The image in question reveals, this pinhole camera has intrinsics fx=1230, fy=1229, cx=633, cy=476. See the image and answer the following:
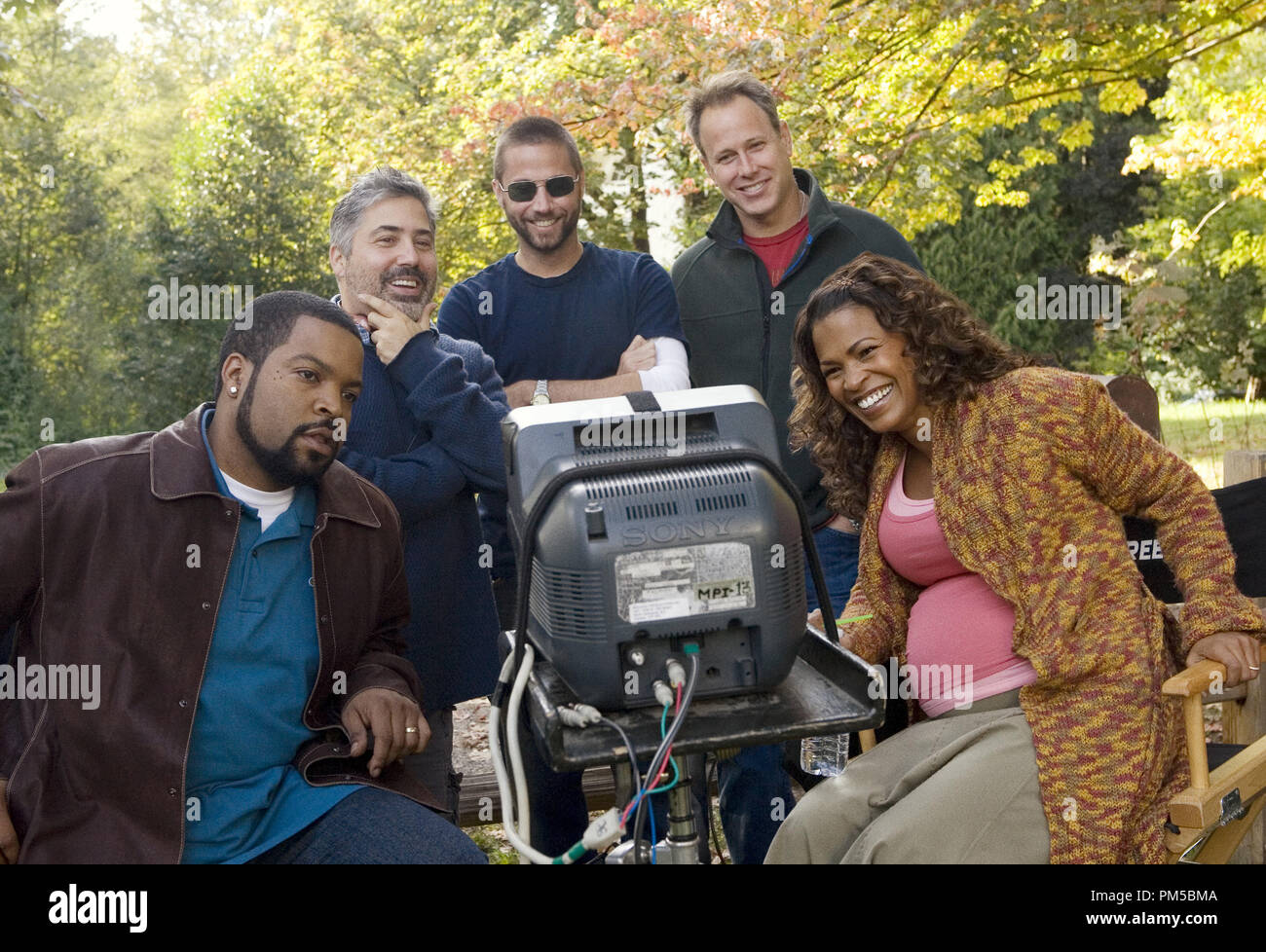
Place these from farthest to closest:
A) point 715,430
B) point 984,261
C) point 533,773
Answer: point 984,261, point 533,773, point 715,430

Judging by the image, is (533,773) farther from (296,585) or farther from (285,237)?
(285,237)

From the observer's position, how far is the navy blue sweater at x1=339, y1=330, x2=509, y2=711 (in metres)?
2.95

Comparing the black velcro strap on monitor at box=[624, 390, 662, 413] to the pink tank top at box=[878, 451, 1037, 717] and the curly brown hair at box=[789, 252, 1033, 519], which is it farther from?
the pink tank top at box=[878, 451, 1037, 717]

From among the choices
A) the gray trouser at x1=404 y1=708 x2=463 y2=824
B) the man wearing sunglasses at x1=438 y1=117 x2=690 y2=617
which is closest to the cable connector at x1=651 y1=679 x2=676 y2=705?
the gray trouser at x1=404 y1=708 x2=463 y2=824

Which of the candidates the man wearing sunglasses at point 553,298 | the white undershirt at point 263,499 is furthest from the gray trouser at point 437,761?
the white undershirt at point 263,499

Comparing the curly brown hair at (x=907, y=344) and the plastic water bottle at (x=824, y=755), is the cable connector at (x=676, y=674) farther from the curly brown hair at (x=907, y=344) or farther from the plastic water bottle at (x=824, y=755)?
the curly brown hair at (x=907, y=344)

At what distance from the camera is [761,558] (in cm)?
182

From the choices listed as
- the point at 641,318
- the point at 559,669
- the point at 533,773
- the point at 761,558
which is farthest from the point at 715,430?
the point at 641,318

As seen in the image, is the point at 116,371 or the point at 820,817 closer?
the point at 820,817

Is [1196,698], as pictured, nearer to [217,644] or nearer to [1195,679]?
[1195,679]

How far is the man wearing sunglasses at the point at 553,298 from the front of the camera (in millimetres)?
3535

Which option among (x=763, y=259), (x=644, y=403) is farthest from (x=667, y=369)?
(x=644, y=403)

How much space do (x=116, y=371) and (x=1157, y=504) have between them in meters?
15.0

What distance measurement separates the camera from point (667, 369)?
3430 millimetres
